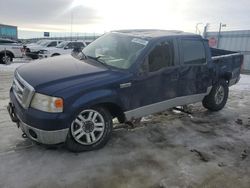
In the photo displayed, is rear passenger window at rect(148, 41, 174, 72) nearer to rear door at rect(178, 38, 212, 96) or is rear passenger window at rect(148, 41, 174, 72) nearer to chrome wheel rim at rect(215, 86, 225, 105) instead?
rear door at rect(178, 38, 212, 96)

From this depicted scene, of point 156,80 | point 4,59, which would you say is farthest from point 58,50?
point 156,80

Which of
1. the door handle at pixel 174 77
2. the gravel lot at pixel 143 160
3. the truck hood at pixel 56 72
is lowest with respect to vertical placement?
the gravel lot at pixel 143 160

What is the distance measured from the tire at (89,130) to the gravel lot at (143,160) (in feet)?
0.41

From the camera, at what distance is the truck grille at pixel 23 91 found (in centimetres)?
379

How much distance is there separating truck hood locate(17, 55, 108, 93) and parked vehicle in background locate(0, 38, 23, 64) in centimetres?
1278

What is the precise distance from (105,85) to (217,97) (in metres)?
3.59

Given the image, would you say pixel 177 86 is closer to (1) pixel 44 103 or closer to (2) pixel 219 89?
(2) pixel 219 89

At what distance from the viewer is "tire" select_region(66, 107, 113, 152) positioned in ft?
13.3

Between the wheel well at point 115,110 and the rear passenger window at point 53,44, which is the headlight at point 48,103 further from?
the rear passenger window at point 53,44

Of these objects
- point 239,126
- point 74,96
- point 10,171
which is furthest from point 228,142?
point 10,171

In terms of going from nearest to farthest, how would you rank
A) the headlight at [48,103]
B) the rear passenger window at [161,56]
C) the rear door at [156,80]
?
the headlight at [48,103], the rear door at [156,80], the rear passenger window at [161,56]

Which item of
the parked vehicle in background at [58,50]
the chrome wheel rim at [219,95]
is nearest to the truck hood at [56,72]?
the chrome wheel rim at [219,95]

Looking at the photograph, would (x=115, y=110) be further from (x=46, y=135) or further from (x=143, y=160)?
(x=46, y=135)

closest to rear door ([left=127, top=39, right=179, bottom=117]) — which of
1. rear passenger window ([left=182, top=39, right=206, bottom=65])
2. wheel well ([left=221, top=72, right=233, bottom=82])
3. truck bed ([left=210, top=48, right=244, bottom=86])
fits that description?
rear passenger window ([left=182, top=39, right=206, bottom=65])
